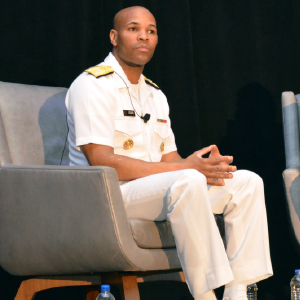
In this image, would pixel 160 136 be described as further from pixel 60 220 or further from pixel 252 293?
pixel 252 293

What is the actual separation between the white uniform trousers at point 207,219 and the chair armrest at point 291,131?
601 mm

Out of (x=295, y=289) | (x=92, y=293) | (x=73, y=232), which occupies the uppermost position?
(x=73, y=232)

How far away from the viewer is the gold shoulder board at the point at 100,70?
206 cm

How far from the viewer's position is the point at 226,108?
2.96m

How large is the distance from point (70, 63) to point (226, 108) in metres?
0.95

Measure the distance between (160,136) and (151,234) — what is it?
595 mm

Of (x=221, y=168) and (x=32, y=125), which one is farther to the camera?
(x=32, y=125)

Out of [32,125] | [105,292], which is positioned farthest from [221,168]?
[32,125]

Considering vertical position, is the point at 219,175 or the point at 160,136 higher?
the point at 160,136

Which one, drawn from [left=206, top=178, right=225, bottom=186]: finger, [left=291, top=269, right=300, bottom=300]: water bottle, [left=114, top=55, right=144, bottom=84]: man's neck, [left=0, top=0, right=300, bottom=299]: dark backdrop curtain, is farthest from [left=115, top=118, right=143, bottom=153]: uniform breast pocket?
[left=291, top=269, right=300, bottom=300]: water bottle

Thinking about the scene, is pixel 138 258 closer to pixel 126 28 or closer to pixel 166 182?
pixel 166 182

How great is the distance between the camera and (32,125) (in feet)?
7.47

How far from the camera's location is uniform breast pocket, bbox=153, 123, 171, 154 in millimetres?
2230

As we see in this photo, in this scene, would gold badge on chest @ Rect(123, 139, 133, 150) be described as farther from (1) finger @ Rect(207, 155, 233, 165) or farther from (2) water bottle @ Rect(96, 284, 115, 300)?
(2) water bottle @ Rect(96, 284, 115, 300)
